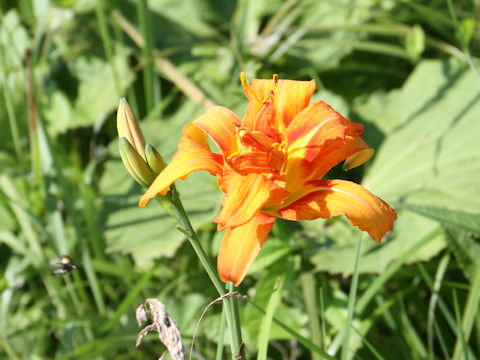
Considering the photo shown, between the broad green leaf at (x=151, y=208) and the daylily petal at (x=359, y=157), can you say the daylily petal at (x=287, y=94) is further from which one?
the broad green leaf at (x=151, y=208)

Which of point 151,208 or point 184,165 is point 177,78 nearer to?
point 151,208

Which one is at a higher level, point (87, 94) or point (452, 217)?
point (87, 94)

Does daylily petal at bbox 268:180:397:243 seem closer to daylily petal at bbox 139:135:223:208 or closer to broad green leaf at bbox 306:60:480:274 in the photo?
daylily petal at bbox 139:135:223:208

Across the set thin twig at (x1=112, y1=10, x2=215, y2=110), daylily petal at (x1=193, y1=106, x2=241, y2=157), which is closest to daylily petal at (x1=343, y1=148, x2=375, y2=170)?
daylily petal at (x1=193, y1=106, x2=241, y2=157)

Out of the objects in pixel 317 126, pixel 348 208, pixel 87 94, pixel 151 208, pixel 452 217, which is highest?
pixel 317 126

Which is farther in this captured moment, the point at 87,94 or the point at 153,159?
the point at 87,94

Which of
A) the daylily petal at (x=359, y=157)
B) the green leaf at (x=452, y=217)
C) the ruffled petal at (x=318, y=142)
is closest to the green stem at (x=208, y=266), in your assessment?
the ruffled petal at (x=318, y=142)

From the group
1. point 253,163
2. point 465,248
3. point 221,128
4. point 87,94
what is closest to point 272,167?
point 253,163
